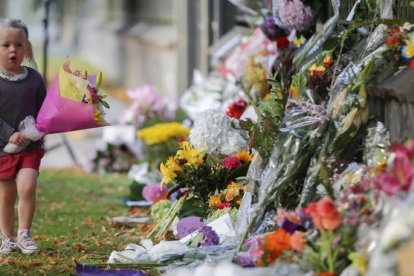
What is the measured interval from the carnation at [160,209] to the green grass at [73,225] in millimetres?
166

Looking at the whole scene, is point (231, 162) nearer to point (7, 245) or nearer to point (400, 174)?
point (7, 245)

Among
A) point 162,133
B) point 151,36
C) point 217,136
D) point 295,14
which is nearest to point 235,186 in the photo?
point 217,136

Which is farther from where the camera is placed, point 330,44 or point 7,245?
point 330,44

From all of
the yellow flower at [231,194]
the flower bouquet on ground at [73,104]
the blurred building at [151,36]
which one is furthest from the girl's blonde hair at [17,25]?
the blurred building at [151,36]

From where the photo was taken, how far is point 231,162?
6680 millimetres

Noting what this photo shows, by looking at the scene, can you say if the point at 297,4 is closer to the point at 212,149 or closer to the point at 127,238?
the point at 212,149

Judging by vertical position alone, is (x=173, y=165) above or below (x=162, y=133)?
above

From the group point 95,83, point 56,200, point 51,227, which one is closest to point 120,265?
point 95,83

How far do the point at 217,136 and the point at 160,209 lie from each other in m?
0.92

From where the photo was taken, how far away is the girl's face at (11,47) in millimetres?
6289

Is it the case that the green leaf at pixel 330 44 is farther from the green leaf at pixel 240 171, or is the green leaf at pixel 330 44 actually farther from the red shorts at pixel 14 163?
the red shorts at pixel 14 163

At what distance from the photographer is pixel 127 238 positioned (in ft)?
23.1

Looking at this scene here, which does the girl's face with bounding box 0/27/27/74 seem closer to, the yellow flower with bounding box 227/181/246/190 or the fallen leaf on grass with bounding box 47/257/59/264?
the fallen leaf on grass with bounding box 47/257/59/264

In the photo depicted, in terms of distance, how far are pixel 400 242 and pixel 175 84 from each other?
1396 cm
